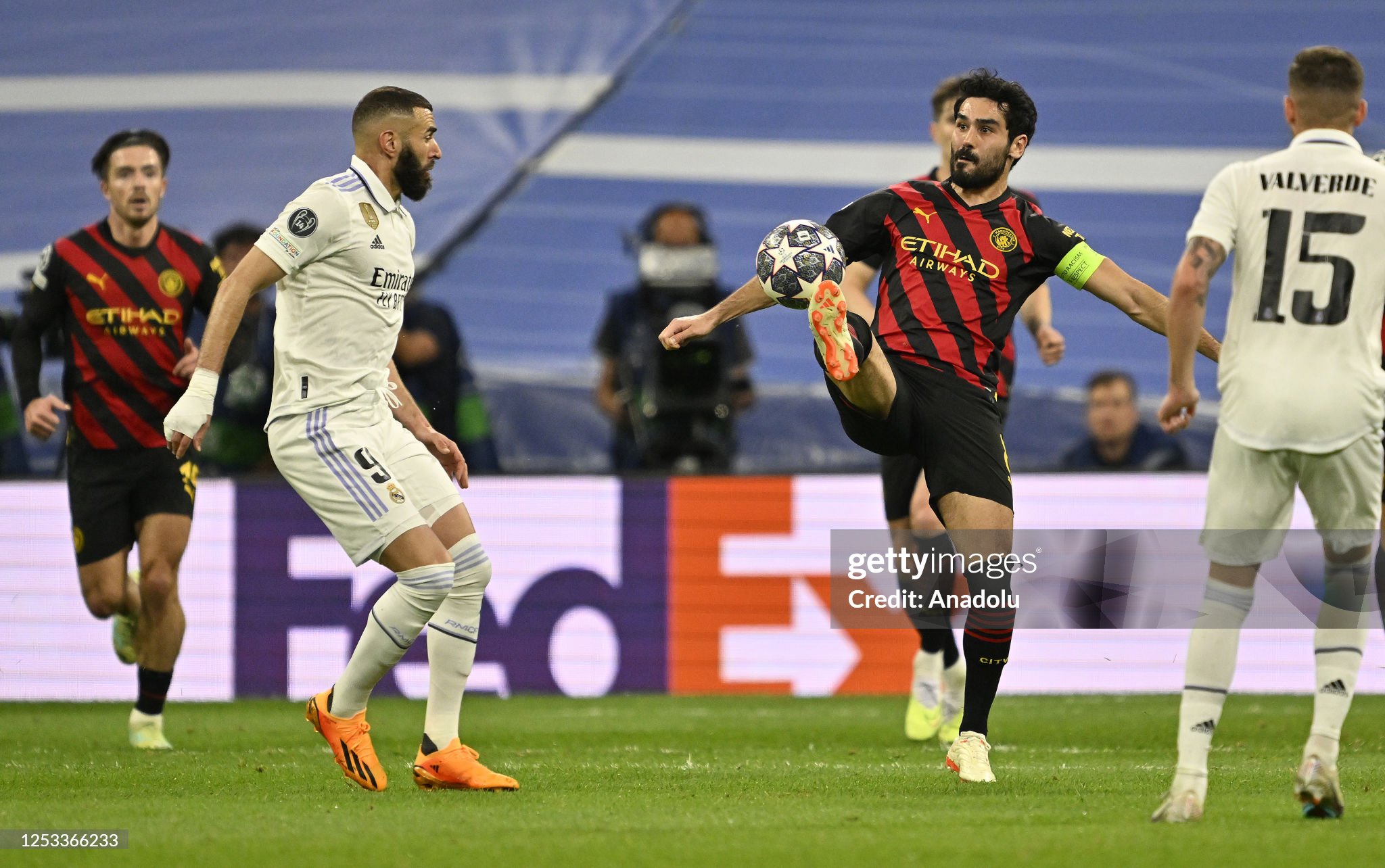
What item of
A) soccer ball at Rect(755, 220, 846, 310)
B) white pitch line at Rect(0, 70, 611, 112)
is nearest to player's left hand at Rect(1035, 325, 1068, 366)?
soccer ball at Rect(755, 220, 846, 310)

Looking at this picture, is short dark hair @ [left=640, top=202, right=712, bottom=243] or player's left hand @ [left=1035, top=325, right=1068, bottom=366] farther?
short dark hair @ [left=640, top=202, right=712, bottom=243]

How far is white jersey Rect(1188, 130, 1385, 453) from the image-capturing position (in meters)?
4.53

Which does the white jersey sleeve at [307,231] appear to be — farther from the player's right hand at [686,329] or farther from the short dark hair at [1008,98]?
the short dark hair at [1008,98]

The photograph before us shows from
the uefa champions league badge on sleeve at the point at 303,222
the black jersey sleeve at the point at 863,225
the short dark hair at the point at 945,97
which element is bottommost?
the uefa champions league badge on sleeve at the point at 303,222

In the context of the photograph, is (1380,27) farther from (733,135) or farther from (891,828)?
(891,828)

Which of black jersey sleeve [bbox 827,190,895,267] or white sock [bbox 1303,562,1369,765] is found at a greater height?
black jersey sleeve [bbox 827,190,895,267]

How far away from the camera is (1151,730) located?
798 cm

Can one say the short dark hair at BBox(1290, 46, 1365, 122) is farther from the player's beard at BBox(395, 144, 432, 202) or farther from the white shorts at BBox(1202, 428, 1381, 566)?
the player's beard at BBox(395, 144, 432, 202)

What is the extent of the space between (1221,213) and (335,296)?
8.78 feet

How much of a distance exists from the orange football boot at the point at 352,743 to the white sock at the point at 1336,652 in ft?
9.07

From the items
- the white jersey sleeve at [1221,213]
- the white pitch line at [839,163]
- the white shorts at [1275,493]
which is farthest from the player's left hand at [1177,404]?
the white pitch line at [839,163]

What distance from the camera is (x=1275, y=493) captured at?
4547 millimetres

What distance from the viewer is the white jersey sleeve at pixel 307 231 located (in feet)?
17.6

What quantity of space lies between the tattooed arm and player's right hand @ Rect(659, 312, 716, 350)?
1.63 meters
